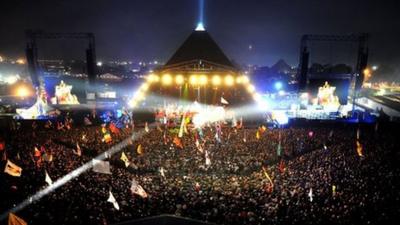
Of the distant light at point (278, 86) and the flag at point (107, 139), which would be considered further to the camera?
the distant light at point (278, 86)

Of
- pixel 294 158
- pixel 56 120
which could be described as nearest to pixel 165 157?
pixel 294 158

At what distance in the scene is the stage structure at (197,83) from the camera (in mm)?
28141

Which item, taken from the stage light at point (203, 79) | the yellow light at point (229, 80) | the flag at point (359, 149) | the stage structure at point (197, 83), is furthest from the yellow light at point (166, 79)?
the flag at point (359, 149)

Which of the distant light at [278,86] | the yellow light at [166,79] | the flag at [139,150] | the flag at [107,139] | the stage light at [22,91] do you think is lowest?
the flag at [139,150]

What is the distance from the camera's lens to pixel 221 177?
14.5 metres

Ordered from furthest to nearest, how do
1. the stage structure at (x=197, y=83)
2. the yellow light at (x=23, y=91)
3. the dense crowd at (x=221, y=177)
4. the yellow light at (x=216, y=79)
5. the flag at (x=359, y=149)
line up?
the yellow light at (x=23, y=91)
the yellow light at (x=216, y=79)
the stage structure at (x=197, y=83)
the flag at (x=359, y=149)
the dense crowd at (x=221, y=177)

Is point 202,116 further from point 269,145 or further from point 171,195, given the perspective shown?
point 171,195

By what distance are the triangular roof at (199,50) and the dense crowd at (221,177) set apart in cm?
1407

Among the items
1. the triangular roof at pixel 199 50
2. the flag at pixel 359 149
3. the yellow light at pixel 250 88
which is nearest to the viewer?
the flag at pixel 359 149

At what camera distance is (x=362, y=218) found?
930 cm

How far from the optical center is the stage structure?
28141 mm

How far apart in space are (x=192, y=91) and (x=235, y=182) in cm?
1943

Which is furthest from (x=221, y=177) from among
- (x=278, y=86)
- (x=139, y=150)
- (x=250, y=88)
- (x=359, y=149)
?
(x=278, y=86)

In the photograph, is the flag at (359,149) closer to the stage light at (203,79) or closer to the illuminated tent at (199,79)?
the illuminated tent at (199,79)
